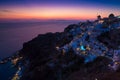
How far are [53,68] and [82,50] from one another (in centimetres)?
1157

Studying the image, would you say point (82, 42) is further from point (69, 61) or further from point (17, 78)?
point (17, 78)

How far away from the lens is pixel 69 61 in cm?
7619

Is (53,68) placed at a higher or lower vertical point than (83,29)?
lower

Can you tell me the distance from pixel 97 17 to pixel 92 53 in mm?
53815

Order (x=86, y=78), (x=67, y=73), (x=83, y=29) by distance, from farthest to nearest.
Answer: (x=83, y=29)
(x=67, y=73)
(x=86, y=78)

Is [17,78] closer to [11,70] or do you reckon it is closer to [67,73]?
[11,70]

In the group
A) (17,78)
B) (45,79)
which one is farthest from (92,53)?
(17,78)

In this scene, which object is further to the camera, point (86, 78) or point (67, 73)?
point (67, 73)

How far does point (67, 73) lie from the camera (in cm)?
6775

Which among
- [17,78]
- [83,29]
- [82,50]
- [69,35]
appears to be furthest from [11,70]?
[82,50]

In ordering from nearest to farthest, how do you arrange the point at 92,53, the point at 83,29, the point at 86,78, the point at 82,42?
the point at 86,78 < the point at 92,53 < the point at 82,42 < the point at 83,29

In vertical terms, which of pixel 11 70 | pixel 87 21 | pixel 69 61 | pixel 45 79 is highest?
pixel 87 21

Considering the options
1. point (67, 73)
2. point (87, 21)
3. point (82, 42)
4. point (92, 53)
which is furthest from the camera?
point (87, 21)

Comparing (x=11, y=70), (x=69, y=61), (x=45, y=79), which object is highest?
(x=69, y=61)
